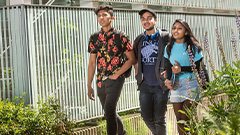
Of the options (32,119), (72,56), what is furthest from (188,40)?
(32,119)

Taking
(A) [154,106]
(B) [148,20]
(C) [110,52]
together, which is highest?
(B) [148,20]

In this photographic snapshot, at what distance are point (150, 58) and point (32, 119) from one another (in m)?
1.68

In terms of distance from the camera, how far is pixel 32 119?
17.2ft

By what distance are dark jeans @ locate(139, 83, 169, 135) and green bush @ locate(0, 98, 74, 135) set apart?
1086 mm

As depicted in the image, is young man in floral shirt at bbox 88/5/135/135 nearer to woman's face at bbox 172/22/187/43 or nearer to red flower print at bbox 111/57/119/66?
red flower print at bbox 111/57/119/66

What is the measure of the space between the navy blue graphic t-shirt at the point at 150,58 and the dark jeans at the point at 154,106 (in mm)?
91

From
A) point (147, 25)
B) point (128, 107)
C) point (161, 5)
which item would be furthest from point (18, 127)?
point (161, 5)

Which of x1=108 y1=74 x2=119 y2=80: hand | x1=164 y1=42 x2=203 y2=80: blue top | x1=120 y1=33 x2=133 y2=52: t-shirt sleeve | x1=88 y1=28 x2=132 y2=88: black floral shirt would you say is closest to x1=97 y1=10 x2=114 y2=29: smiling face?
x1=88 y1=28 x2=132 y2=88: black floral shirt

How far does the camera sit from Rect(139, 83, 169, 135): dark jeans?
5.37 m

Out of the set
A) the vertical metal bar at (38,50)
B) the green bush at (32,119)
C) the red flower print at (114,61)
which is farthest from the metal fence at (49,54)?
the red flower print at (114,61)

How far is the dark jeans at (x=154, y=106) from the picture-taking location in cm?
537

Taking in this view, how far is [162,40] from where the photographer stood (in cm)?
537

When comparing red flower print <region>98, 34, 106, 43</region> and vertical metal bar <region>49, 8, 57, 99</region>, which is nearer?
red flower print <region>98, 34, 106, 43</region>

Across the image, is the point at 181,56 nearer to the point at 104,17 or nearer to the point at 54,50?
the point at 104,17
